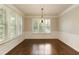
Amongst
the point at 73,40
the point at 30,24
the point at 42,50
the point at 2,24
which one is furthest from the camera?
the point at 30,24

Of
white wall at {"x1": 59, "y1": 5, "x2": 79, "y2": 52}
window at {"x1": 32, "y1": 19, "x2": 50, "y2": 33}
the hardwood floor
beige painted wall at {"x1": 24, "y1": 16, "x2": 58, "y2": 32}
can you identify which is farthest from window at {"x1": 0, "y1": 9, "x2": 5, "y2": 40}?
window at {"x1": 32, "y1": 19, "x2": 50, "y2": 33}

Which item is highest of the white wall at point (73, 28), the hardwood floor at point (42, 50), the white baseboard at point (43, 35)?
the white wall at point (73, 28)

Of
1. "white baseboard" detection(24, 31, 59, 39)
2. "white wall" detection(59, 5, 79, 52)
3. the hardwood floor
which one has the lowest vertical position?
the hardwood floor

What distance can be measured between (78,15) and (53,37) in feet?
19.6

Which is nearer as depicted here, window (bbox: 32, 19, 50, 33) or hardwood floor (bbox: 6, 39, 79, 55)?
hardwood floor (bbox: 6, 39, 79, 55)

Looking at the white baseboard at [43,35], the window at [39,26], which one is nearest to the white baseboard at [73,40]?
the white baseboard at [43,35]

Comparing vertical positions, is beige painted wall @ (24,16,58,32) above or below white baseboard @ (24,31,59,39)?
above

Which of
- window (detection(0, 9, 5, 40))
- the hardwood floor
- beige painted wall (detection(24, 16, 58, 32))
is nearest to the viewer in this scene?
window (detection(0, 9, 5, 40))

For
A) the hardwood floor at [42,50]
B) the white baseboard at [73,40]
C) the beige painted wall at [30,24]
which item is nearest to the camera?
the hardwood floor at [42,50]

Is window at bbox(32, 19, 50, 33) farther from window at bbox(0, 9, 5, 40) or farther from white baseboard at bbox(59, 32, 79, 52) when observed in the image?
window at bbox(0, 9, 5, 40)

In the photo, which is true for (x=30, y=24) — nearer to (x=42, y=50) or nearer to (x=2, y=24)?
(x=42, y=50)

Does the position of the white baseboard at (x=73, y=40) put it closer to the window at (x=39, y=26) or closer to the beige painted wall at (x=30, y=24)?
the beige painted wall at (x=30, y=24)

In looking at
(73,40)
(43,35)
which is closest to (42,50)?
(73,40)
